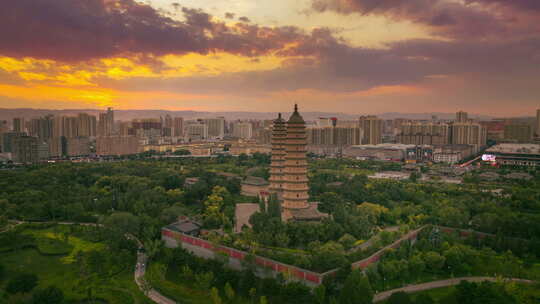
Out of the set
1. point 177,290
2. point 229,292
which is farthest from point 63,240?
point 229,292

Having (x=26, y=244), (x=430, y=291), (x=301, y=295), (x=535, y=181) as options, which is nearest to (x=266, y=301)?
(x=301, y=295)

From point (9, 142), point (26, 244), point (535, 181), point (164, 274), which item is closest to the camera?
point (164, 274)

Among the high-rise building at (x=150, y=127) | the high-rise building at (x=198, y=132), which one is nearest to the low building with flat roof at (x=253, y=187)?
the high-rise building at (x=150, y=127)

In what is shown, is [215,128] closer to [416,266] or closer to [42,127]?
[42,127]

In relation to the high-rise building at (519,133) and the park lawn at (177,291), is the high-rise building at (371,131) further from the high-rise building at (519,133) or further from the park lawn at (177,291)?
the park lawn at (177,291)

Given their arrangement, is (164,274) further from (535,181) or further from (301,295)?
(535,181)

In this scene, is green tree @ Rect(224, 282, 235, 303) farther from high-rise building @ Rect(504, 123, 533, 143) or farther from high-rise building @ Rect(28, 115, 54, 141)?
high-rise building @ Rect(504, 123, 533, 143)
